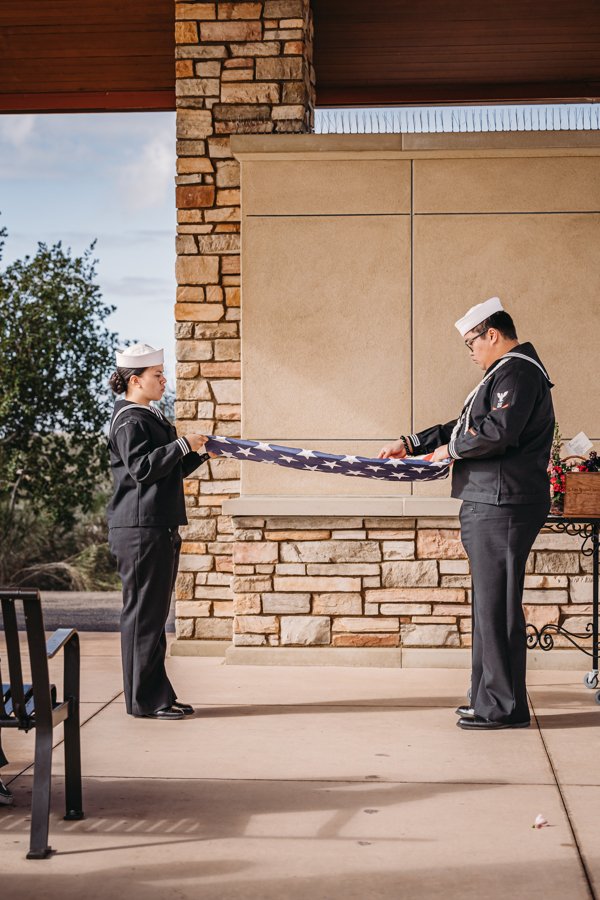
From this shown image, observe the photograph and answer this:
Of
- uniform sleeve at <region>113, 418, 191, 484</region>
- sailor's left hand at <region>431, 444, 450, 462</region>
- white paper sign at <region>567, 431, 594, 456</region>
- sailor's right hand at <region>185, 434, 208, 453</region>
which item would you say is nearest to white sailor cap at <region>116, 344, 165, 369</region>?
uniform sleeve at <region>113, 418, 191, 484</region>

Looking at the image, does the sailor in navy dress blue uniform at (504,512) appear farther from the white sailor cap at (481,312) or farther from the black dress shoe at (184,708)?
the black dress shoe at (184,708)

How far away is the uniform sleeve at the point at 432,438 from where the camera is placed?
21.4ft

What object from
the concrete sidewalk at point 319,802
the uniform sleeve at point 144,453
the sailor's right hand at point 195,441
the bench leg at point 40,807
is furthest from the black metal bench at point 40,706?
the sailor's right hand at point 195,441

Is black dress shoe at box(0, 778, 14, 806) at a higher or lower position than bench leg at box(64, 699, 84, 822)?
lower

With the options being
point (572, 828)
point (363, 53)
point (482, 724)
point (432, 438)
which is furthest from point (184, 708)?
point (363, 53)

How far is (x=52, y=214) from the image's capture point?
83.9ft

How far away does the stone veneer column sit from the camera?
7715mm

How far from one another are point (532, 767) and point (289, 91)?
15.7ft

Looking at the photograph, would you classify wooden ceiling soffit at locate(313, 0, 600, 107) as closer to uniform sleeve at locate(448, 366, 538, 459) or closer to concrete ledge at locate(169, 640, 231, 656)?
uniform sleeve at locate(448, 366, 538, 459)

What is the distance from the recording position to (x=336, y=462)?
258 inches

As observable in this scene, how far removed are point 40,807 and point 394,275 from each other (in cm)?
462

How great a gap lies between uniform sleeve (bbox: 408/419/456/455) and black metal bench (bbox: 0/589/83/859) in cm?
282

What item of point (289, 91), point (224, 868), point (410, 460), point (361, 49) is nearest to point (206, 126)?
point (289, 91)

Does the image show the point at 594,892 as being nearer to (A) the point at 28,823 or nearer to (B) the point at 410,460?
(A) the point at 28,823
